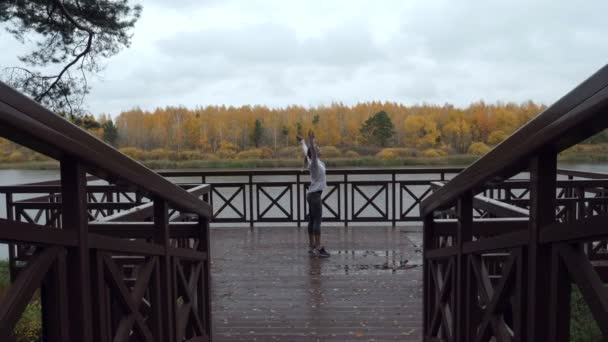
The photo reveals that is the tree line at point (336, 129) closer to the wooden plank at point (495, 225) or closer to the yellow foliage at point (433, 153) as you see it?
the yellow foliage at point (433, 153)

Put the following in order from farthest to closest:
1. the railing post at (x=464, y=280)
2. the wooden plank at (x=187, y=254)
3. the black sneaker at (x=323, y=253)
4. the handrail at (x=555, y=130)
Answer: the black sneaker at (x=323, y=253) → the wooden plank at (x=187, y=254) → the railing post at (x=464, y=280) → the handrail at (x=555, y=130)

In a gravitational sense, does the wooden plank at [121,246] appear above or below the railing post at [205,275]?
above

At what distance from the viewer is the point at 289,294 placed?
4570mm

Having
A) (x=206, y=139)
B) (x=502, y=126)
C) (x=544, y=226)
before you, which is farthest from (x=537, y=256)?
(x=206, y=139)

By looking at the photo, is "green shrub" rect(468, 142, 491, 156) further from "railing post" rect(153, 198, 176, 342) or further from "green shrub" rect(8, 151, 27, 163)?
"railing post" rect(153, 198, 176, 342)

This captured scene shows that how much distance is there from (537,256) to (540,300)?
12cm

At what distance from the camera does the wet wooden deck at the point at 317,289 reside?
364 centimetres

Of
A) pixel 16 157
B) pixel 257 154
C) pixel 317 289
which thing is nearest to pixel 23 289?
pixel 317 289

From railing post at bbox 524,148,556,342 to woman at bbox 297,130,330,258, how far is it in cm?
445

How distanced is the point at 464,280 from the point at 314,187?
12.9 ft

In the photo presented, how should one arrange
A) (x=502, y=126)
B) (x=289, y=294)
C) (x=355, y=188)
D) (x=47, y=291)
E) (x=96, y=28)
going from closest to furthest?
(x=47, y=291) < (x=289, y=294) < (x=96, y=28) < (x=355, y=188) < (x=502, y=126)

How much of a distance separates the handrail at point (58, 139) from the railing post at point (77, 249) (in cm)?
5

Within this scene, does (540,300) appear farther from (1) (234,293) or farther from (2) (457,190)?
(1) (234,293)

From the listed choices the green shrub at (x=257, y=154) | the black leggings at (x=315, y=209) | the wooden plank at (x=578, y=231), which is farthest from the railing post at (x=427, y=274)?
the green shrub at (x=257, y=154)
